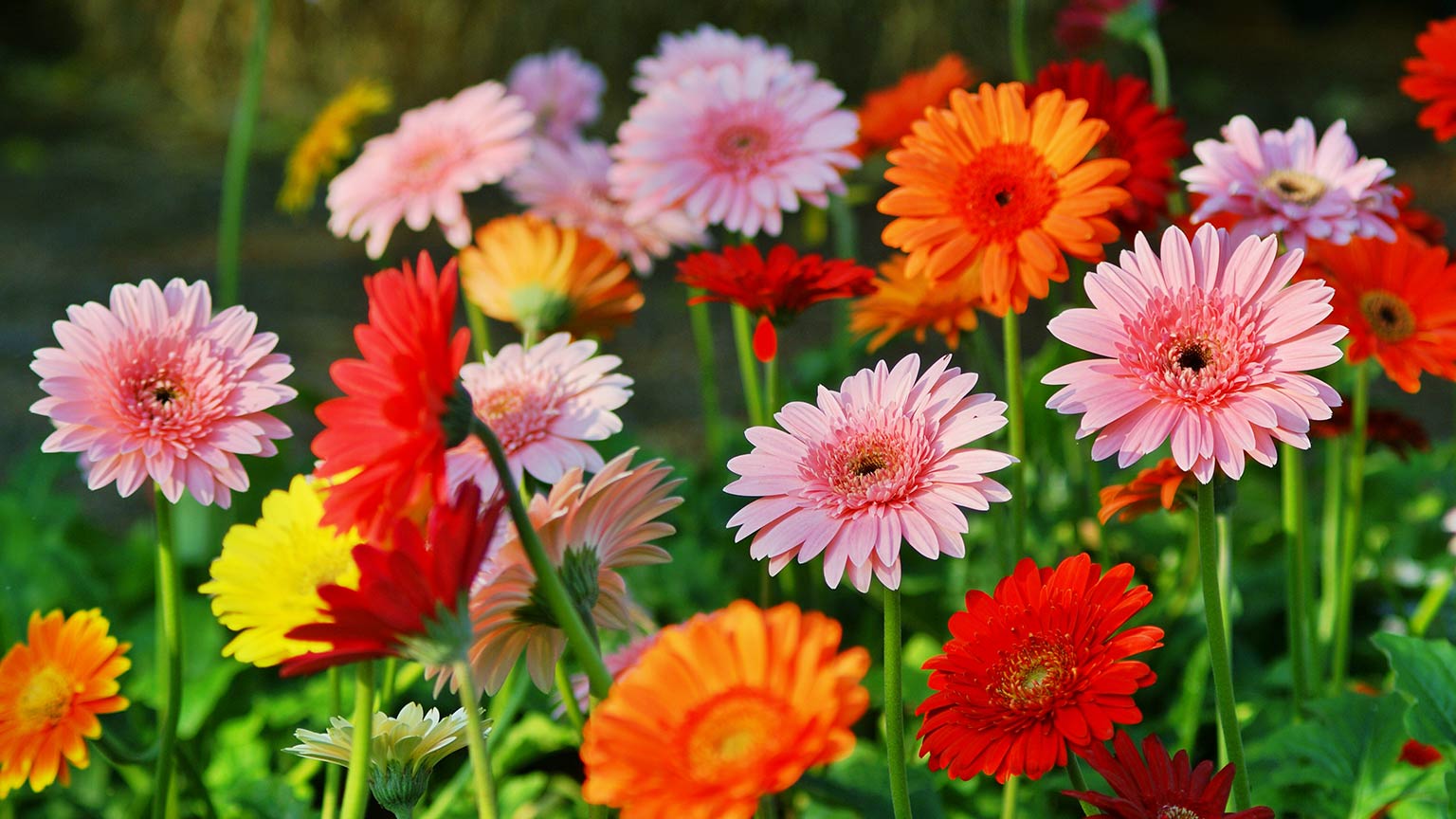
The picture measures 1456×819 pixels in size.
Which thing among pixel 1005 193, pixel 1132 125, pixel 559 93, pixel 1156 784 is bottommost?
pixel 1156 784

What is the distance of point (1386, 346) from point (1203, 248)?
0.23 meters

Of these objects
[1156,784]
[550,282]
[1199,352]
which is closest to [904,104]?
[550,282]

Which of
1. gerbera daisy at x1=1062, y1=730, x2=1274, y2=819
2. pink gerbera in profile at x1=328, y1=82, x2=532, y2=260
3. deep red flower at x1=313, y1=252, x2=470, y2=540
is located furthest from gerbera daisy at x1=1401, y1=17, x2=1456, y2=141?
deep red flower at x1=313, y1=252, x2=470, y2=540

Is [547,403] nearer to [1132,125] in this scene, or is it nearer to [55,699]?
[55,699]

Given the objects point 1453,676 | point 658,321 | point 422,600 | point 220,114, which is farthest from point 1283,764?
point 220,114

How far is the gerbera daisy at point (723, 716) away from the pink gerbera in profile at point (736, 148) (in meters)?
0.54

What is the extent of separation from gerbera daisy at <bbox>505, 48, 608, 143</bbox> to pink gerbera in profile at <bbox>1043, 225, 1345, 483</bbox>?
0.91 meters

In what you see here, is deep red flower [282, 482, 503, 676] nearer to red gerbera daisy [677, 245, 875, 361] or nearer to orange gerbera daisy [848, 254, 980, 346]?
red gerbera daisy [677, 245, 875, 361]

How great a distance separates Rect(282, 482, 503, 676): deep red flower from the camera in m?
0.50

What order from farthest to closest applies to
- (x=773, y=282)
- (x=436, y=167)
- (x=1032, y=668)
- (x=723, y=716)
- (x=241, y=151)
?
(x=241, y=151), (x=436, y=167), (x=773, y=282), (x=1032, y=668), (x=723, y=716)

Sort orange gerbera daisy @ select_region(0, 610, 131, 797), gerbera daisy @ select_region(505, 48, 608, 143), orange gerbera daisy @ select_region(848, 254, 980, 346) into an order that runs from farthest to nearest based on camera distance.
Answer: gerbera daisy @ select_region(505, 48, 608, 143) → orange gerbera daisy @ select_region(848, 254, 980, 346) → orange gerbera daisy @ select_region(0, 610, 131, 797)

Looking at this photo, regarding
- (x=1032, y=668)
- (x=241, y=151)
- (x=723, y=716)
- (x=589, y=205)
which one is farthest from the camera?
→ (x=241, y=151)

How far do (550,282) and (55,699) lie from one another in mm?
456

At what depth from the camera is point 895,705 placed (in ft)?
2.04
